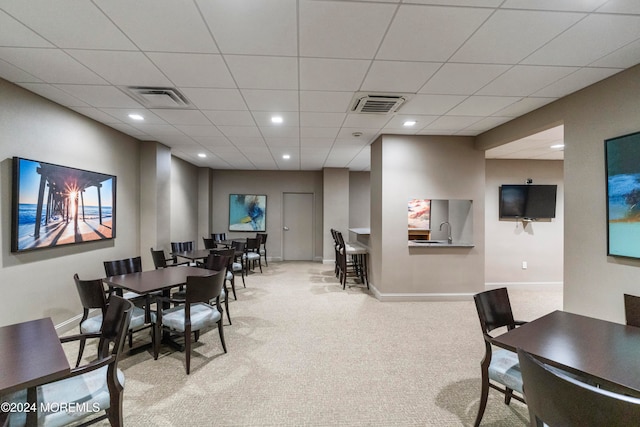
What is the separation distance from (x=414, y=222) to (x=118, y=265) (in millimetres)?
5946

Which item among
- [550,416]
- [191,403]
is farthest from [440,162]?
[191,403]

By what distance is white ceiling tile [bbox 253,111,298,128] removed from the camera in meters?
3.45

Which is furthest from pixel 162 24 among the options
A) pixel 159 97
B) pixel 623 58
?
pixel 623 58

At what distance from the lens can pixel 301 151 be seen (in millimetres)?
5648

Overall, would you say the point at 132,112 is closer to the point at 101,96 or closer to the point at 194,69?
the point at 101,96

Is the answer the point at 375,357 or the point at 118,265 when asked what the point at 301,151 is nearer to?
the point at 118,265

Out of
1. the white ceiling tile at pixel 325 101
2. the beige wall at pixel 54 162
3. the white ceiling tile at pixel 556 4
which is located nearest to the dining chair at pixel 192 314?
the beige wall at pixel 54 162

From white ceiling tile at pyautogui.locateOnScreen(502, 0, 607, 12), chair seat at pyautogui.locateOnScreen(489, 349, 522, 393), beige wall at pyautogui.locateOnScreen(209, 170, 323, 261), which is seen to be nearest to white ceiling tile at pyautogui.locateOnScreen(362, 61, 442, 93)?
white ceiling tile at pyautogui.locateOnScreen(502, 0, 607, 12)

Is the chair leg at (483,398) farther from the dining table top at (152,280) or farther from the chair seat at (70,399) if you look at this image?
the dining table top at (152,280)

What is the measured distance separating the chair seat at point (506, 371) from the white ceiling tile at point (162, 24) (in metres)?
2.93

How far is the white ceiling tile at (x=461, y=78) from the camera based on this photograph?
2371 millimetres

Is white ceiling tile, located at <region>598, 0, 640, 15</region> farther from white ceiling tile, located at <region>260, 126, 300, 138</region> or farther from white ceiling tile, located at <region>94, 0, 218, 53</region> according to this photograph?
white ceiling tile, located at <region>260, 126, 300, 138</region>

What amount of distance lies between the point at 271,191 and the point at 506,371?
286 inches

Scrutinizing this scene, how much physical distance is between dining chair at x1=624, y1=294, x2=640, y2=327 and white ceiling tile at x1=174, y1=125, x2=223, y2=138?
464cm
